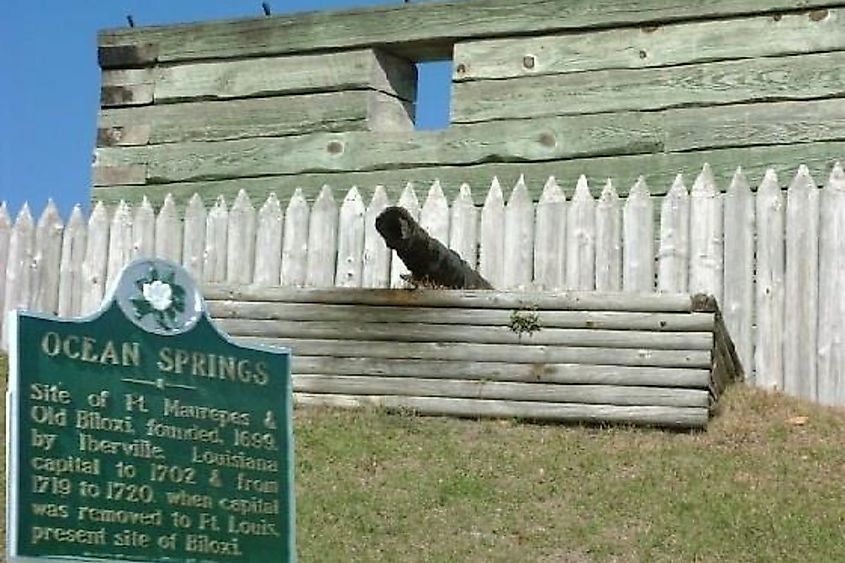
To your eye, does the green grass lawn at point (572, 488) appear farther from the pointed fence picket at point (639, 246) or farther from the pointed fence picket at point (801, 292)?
the pointed fence picket at point (639, 246)

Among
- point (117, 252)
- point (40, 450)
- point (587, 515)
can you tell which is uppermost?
point (117, 252)

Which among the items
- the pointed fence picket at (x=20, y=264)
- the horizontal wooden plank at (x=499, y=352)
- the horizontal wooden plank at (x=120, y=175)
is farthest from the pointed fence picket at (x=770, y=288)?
the horizontal wooden plank at (x=120, y=175)

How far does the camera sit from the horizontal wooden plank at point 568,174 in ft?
39.5

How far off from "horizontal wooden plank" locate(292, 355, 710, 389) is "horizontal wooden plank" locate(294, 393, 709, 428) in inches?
5.6

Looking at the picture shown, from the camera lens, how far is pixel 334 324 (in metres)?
10.6

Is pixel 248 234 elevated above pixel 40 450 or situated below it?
above

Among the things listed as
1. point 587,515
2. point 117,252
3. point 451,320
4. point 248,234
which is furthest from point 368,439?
point 117,252

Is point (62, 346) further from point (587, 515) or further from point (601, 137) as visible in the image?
point (601, 137)

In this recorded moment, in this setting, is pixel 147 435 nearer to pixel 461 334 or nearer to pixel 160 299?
pixel 160 299

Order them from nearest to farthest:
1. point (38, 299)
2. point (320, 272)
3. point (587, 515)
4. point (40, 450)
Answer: point (40, 450)
point (587, 515)
point (320, 272)
point (38, 299)

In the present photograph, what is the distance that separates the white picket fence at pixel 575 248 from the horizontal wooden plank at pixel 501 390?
1.26 meters

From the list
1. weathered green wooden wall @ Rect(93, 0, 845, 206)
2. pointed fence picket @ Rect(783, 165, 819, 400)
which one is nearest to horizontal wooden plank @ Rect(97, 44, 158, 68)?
weathered green wooden wall @ Rect(93, 0, 845, 206)

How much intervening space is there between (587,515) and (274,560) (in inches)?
101

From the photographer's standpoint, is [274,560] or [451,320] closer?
[274,560]
